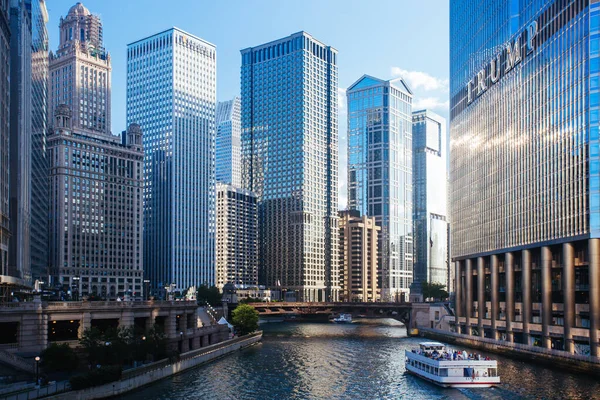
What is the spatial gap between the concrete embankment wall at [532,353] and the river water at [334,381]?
1.73 m

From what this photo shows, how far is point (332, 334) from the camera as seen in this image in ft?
646

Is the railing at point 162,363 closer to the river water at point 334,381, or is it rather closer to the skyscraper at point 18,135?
the river water at point 334,381

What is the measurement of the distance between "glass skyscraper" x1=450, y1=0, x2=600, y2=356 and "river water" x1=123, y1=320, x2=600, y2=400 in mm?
13014

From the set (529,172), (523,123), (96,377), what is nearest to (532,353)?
(529,172)

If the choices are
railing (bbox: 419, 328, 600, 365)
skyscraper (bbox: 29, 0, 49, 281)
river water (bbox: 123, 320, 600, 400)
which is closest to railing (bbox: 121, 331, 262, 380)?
river water (bbox: 123, 320, 600, 400)

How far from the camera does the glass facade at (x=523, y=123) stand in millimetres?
113875

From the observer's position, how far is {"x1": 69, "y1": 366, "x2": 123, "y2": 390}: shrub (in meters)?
74.7

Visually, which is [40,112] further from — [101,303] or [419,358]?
[419,358]

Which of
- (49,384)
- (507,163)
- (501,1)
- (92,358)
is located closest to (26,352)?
(92,358)

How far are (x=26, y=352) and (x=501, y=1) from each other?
114494 mm

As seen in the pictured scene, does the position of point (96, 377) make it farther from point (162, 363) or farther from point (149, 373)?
point (162, 363)

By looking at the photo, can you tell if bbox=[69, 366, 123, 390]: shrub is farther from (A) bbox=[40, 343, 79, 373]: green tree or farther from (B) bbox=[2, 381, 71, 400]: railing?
(A) bbox=[40, 343, 79, 373]: green tree

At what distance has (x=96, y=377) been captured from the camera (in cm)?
7775

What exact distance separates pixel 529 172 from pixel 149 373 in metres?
81.2
